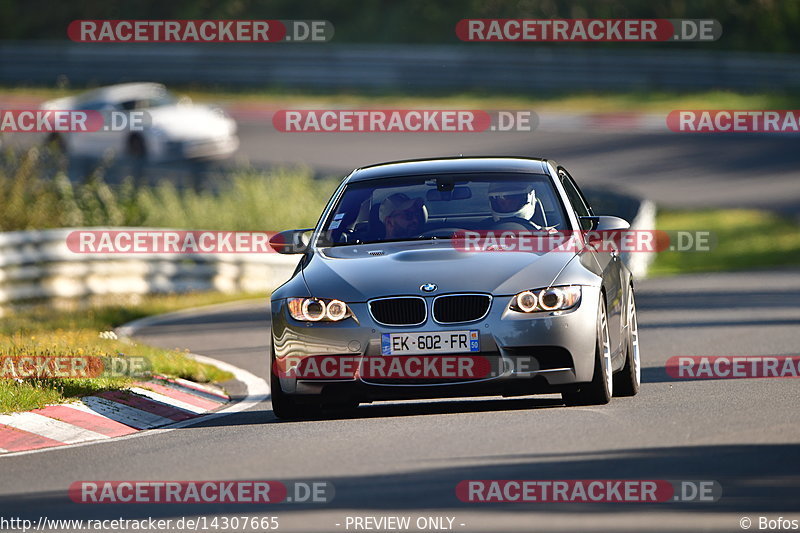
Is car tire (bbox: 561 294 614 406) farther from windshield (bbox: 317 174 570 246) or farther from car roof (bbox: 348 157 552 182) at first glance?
car roof (bbox: 348 157 552 182)

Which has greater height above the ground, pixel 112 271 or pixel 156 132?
pixel 156 132

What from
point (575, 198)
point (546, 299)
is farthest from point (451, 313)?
point (575, 198)

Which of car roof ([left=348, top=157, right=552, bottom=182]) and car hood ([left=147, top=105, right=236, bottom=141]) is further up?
car hood ([left=147, top=105, right=236, bottom=141])

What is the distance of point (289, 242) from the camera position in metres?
10.6

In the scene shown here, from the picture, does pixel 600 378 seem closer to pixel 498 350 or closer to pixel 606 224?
pixel 498 350

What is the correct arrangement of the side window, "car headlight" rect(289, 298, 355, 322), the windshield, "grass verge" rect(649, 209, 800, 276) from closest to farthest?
"car headlight" rect(289, 298, 355, 322) < the windshield < the side window < "grass verge" rect(649, 209, 800, 276)

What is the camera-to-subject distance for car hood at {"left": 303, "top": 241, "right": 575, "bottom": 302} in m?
9.39

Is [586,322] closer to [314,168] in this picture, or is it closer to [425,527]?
[425,527]

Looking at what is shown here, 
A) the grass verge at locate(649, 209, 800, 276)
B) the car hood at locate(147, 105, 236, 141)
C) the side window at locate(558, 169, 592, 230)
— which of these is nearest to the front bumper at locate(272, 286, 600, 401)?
the side window at locate(558, 169, 592, 230)

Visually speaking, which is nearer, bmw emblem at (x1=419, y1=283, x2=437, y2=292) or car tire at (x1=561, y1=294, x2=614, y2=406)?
bmw emblem at (x1=419, y1=283, x2=437, y2=292)

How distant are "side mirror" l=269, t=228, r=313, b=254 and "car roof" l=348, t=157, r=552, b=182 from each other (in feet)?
1.88

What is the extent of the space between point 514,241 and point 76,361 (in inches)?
155

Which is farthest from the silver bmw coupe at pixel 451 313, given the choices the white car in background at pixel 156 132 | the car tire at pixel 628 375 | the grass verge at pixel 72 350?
the white car in background at pixel 156 132

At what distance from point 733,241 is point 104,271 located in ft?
43.6
